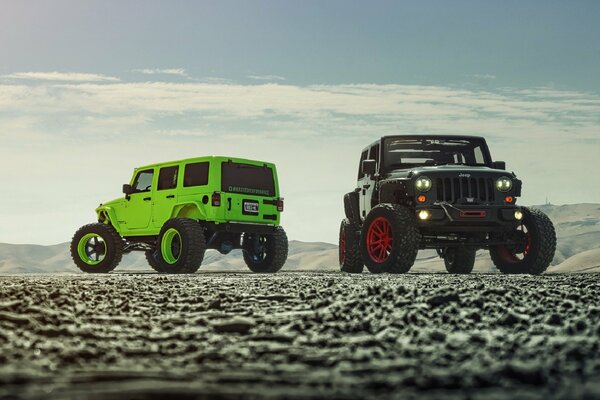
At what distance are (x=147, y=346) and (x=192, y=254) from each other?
998 cm

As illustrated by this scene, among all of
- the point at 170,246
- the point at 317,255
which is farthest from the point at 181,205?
the point at 317,255

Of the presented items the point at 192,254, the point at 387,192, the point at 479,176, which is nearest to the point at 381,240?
the point at 387,192

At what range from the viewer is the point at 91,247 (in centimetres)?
1814

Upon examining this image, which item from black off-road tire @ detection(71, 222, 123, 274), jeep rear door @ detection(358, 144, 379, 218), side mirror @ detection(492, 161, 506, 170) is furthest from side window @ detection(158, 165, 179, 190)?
side mirror @ detection(492, 161, 506, 170)

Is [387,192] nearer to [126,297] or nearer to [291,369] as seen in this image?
[126,297]

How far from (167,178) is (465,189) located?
647 centimetres

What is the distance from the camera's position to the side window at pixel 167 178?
54.7 ft

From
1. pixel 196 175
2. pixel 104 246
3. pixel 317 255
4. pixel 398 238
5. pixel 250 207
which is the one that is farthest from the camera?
pixel 317 255

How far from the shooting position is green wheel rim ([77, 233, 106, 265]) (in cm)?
1803

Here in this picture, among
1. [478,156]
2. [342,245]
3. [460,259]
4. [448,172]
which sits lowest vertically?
[460,259]

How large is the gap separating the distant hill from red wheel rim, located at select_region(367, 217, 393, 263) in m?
62.6

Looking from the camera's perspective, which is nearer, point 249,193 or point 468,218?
point 468,218

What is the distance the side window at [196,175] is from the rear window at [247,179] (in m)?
0.37

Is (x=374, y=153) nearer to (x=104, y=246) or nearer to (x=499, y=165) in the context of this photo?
(x=499, y=165)
